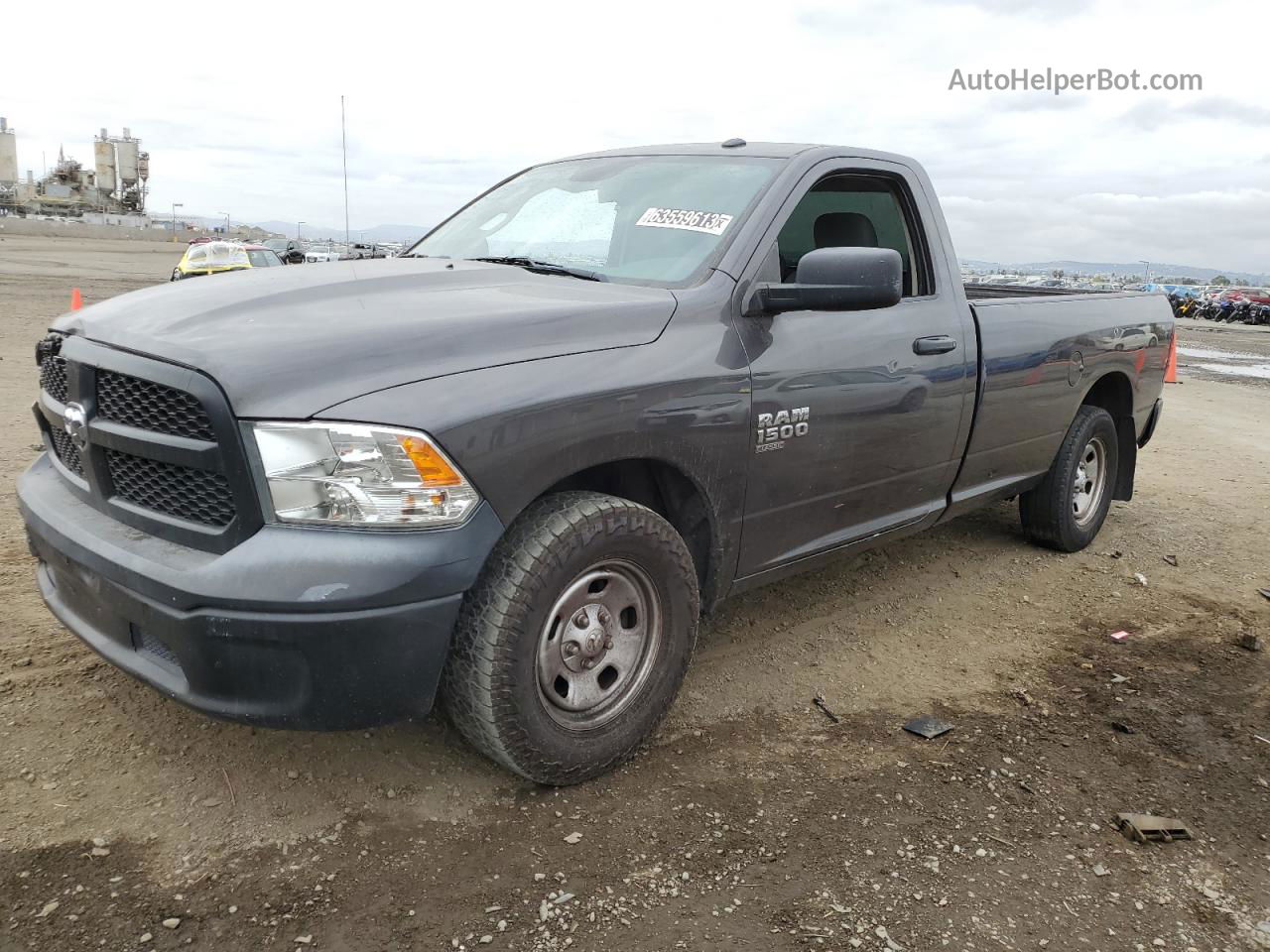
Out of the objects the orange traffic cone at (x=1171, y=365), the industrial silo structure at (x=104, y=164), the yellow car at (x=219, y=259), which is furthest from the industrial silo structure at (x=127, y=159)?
the orange traffic cone at (x=1171, y=365)

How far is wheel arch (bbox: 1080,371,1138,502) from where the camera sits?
5445 mm

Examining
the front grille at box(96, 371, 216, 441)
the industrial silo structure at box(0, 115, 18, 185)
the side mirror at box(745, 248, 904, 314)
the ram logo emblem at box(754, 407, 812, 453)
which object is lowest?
the ram logo emblem at box(754, 407, 812, 453)

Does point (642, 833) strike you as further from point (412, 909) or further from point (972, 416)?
point (972, 416)

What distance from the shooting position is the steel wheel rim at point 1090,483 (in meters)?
5.46

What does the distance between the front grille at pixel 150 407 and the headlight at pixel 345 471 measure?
7.1 inches

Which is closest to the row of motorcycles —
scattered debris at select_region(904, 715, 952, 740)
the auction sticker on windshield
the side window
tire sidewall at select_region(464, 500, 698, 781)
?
the side window

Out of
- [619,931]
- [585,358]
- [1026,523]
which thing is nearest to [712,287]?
[585,358]

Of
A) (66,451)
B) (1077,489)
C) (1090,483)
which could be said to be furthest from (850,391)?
(1090,483)

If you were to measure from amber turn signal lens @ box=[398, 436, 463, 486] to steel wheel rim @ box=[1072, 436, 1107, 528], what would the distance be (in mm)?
4175

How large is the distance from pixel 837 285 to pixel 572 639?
1.35 meters

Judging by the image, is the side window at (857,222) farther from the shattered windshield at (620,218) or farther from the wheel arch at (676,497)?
the wheel arch at (676,497)

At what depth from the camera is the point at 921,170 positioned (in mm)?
4285

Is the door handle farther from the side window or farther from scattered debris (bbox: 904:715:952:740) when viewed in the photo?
scattered debris (bbox: 904:715:952:740)

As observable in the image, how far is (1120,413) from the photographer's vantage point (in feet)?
18.3
